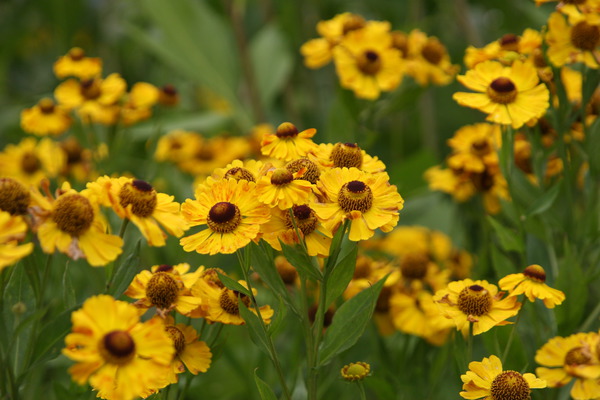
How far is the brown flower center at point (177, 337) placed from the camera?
0.79 meters

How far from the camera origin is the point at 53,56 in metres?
3.29

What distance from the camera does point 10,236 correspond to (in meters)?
0.67

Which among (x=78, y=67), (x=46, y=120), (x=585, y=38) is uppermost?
(x=585, y=38)

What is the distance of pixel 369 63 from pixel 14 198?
85 cm

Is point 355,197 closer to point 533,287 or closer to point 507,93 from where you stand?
point 533,287

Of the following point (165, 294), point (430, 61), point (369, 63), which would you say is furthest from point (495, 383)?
point (430, 61)

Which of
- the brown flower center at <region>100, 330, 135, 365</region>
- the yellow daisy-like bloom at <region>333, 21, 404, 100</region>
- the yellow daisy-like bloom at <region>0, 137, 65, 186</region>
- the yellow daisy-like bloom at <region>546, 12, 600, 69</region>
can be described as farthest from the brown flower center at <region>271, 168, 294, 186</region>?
the yellow daisy-like bloom at <region>0, 137, 65, 186</region>

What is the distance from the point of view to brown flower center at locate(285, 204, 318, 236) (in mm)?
850

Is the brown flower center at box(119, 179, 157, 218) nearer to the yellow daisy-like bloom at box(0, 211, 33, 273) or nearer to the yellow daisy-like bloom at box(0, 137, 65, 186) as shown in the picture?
the yellow daisy-like bloom at box(0, 211, 33, 273)

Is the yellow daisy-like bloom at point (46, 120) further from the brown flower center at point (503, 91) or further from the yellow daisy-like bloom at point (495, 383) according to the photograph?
the yellow daisy-like bloom at point (495, 383)

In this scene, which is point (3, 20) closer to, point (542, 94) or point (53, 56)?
point (53, 56)

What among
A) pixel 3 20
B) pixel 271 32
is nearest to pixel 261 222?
pixel 271 32

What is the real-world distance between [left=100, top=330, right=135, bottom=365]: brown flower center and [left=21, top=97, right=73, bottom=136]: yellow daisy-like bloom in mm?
1046

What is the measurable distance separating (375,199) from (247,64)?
1407 millimetres
